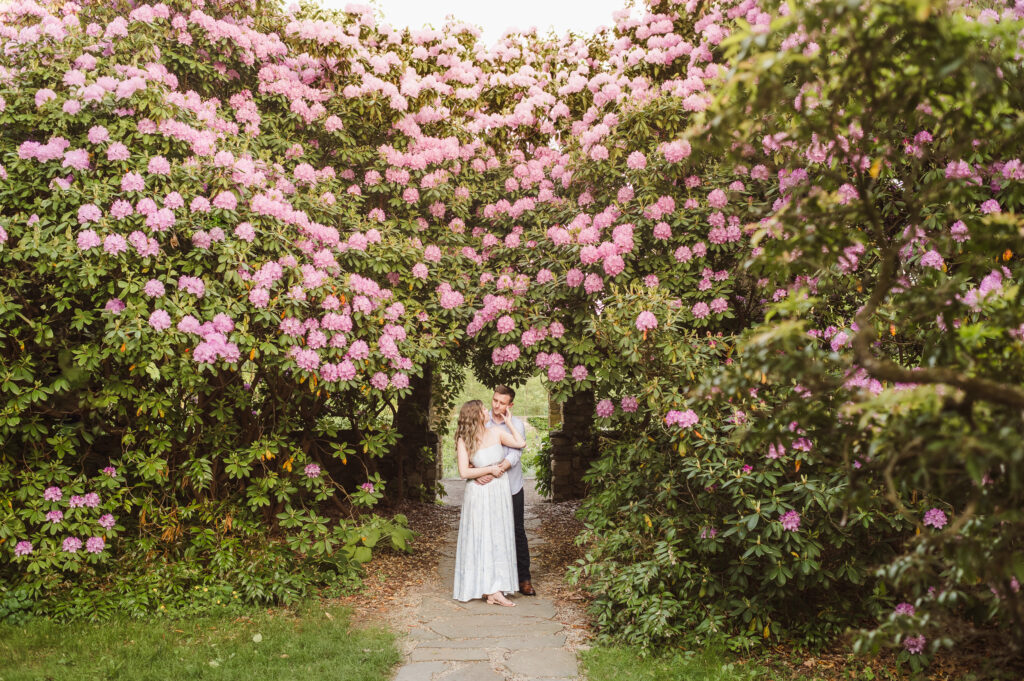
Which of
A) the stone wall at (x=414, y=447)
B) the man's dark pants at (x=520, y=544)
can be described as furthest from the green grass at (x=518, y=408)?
the man's dark pants at (x=520, y=544)

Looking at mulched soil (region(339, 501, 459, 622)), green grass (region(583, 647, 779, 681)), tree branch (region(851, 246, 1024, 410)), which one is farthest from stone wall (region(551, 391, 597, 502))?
tree branch (region(851, 246, 1024, 410))

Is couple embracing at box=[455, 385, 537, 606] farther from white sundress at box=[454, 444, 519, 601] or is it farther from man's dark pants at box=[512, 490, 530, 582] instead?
man's dark pants at box=[512, 490, 530, 582]

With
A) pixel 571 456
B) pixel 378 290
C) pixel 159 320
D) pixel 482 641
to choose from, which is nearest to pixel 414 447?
pixel 571 456

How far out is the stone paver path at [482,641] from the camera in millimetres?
4789

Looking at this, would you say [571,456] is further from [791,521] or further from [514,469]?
[791,521]

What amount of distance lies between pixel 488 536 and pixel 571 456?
5131mm

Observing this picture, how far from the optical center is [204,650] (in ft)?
16.7

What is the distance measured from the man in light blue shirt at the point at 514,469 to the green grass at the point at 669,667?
1.49 m

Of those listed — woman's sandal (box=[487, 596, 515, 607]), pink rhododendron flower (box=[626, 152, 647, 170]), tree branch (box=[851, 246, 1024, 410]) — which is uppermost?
pink rhododendron flower (box=[626, 152, 647, 170])

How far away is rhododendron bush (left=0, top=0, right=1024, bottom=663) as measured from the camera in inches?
198

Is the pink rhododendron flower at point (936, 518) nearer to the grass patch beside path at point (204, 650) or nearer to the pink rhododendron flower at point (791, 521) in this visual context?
the pink rhododendron flower at point (791, 521)

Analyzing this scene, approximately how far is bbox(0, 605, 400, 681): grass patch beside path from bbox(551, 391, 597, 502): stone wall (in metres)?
5.64

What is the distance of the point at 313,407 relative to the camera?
709 centimetres

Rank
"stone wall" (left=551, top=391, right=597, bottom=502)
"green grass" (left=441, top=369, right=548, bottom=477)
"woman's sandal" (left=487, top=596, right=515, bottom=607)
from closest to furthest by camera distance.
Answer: "woman's sandal" (left=487, top=596, right=515, bottom=607) < "stone wall" (left=551, top=391, right=597, bottom=502) < "green grass" (left=441, top=369, right=548, bottom=477)
